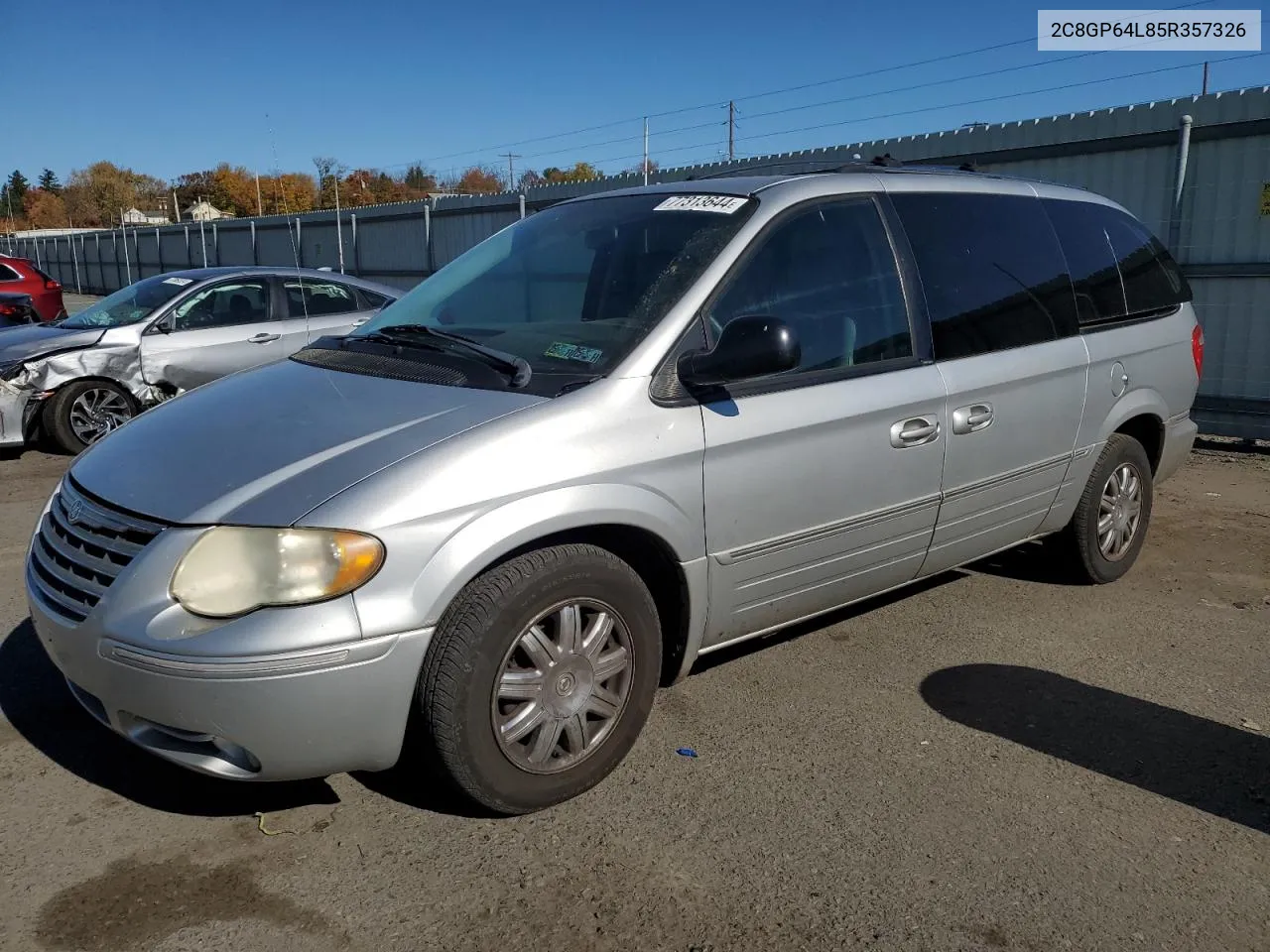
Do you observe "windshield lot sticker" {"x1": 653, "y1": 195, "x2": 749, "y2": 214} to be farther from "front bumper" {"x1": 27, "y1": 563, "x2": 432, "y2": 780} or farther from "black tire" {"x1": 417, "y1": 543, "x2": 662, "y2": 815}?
"front bumper" {"x1": 27, "y1": 563, "x2": 432, "y2": 780}

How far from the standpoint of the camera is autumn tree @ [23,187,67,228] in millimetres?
95125

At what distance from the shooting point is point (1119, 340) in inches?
190

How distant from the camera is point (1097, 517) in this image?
16.4ft

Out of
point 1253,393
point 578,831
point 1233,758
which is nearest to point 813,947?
point 578,831

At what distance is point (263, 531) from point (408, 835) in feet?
3.24

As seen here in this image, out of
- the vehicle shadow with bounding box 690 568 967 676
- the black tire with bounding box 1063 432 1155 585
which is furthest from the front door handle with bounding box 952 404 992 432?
the black tire with bounding box 1063 432 1155 585

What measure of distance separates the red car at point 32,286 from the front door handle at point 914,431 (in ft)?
54.6

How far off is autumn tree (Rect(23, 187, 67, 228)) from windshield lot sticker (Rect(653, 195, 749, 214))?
4103 inches

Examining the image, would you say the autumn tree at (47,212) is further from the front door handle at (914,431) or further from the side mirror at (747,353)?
the side mirror at (747,353)

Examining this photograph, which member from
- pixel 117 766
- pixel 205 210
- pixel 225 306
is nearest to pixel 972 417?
pixel 117 766

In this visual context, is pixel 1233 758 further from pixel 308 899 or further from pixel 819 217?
pixel 308 899

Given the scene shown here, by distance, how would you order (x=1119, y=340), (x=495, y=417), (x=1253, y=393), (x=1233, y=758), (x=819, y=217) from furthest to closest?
(x=1253, y=393) → (x=1119, y=340) → (x=819, y=217) → (x=1233, y=758) → (x=495, y=417)

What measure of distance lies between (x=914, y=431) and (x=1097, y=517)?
1.70m

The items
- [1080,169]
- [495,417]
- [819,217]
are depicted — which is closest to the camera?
[495,417]
